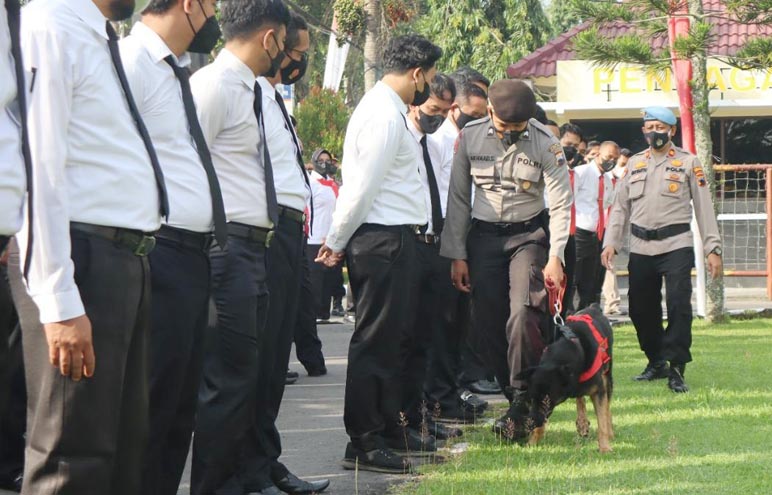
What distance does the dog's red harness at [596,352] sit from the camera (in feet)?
22.9

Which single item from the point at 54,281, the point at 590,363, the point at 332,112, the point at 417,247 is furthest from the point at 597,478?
the point at 332,112

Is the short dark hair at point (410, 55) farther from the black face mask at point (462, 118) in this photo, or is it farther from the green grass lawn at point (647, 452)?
the black face mask at point (462, 118)

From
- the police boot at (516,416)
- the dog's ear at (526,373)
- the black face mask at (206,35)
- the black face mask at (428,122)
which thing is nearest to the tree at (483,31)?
the black face mask at (428,122)

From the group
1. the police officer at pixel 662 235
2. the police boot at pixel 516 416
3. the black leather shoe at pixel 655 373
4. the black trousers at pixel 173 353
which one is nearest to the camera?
the black trousers at pixel 173 353

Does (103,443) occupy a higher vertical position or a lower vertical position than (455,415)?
higher

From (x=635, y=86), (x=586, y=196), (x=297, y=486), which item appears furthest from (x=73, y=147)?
(x=635, y=86)

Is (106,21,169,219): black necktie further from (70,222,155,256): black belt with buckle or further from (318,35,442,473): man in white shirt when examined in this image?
(318,35,442,473): man in white shirt

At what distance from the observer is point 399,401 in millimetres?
6910

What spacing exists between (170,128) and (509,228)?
3.46 metres

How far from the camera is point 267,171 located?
5469 millimetres

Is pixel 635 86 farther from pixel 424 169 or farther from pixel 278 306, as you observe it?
pixel 278 306

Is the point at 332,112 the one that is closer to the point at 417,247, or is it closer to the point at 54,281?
the point at 417,247

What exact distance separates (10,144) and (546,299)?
14.7 feet

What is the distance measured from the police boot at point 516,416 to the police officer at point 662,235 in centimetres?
288
